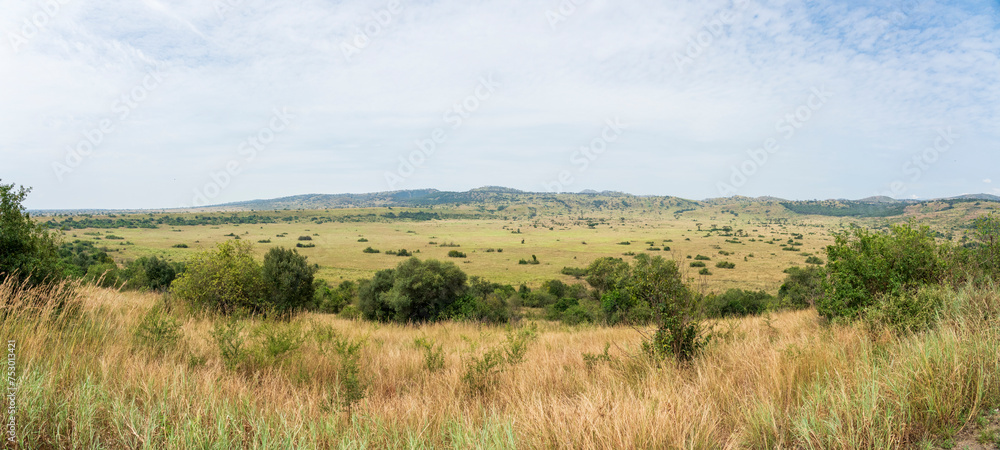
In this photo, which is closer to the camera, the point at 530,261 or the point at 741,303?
the point at 741,303

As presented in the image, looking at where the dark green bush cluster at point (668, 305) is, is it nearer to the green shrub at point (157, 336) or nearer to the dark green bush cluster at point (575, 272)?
the green shrub at point (157, 336)

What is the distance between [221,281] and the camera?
15258 mm

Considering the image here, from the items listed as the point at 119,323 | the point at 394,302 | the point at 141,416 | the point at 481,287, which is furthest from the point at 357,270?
the point at 141,416

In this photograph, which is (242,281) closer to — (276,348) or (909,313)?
(276,348)

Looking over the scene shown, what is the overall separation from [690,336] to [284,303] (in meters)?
19.5

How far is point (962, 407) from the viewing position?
11.9ft

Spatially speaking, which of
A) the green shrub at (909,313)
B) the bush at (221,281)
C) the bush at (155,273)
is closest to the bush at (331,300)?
the bush at (155,273)

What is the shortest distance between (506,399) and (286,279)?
62.1ft

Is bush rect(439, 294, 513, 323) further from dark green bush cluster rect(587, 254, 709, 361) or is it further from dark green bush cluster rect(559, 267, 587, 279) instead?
dark green bush cluster rect(559, 267, 587, 279)

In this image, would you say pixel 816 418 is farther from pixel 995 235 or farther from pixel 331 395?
pixel 995 235

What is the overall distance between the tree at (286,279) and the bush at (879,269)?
2024cm

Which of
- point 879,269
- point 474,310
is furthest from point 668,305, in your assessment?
point 474,310

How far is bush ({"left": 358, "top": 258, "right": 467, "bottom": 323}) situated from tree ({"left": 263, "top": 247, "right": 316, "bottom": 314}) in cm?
477

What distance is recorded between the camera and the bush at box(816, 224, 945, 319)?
903 cm
